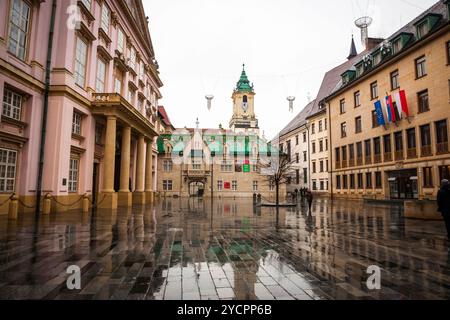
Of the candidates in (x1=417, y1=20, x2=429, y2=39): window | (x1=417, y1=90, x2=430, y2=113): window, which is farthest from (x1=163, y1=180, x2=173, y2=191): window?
(x1=417, y1=20, x2=429, y2=39): window

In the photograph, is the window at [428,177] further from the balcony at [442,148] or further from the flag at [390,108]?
the flag at [390,108]

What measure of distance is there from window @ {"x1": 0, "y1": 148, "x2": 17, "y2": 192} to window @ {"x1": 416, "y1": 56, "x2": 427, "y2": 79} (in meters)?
31.8

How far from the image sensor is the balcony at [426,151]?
25.0 m

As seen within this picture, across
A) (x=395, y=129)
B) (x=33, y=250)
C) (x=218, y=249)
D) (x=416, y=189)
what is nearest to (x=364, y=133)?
(x=395, y=129)

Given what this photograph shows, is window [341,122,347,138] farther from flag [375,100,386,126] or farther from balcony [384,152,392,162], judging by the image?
balcony [384,152,392,162]

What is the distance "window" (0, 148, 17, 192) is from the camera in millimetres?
13977

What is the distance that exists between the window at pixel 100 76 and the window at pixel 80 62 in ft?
5.91

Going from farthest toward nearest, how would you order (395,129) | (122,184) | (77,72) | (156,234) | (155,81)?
1. (155,81)
2. (395,129)
3. (122,184)
4. (77,72)
5. (156,234)

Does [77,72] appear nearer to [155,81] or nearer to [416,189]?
[155,81]

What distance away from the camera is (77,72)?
61.5 ft

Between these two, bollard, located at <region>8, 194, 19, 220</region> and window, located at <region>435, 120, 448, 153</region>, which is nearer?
bollard, located at <region>8, 194, 19, 220</region>

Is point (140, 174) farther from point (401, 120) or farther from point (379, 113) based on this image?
point (401, 120)

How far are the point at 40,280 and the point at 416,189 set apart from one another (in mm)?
30746
